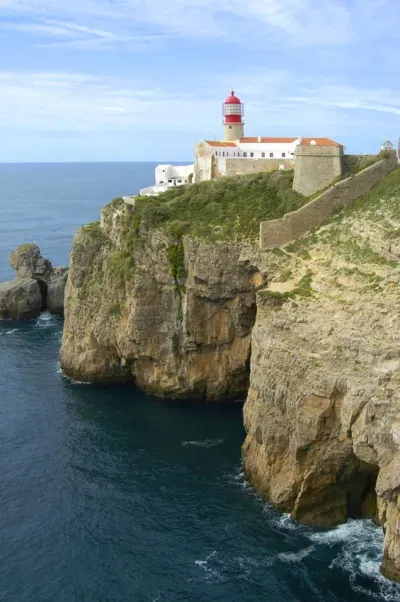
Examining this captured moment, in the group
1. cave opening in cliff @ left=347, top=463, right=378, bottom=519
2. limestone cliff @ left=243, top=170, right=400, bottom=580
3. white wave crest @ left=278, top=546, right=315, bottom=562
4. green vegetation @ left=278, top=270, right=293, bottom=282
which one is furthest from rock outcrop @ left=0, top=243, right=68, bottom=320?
white wave crest @ left=278, top=546, right=315, bottom=562

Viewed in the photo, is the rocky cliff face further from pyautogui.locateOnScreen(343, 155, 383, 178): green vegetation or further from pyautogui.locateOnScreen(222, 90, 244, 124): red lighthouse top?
pyautogui.locateOnScreen(222, 90, 244, 124): red lighthouse top

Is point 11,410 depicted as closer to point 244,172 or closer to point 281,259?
point 281,259

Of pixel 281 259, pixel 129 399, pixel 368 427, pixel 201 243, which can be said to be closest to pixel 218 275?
pixel 201 243

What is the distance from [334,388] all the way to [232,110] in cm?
4306

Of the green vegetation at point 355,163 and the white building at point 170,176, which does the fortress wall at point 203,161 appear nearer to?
the white building at point 170,176

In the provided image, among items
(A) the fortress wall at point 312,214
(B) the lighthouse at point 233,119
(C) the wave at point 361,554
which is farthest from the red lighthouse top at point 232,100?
(C) the wave at point 361,554

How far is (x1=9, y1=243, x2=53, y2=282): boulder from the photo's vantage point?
261ft

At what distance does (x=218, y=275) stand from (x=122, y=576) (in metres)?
23.8

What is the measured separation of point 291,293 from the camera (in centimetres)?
3844

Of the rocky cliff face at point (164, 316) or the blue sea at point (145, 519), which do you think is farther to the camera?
the rocky cliff face at point (164, 316)

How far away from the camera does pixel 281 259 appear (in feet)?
146

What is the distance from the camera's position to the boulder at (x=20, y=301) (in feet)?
247

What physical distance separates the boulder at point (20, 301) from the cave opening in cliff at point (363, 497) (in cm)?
5033

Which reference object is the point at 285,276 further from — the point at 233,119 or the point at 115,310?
the point at 233,119
